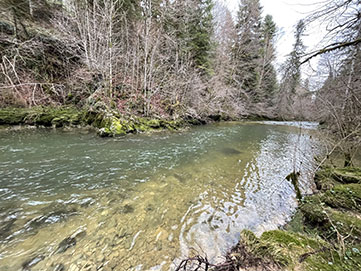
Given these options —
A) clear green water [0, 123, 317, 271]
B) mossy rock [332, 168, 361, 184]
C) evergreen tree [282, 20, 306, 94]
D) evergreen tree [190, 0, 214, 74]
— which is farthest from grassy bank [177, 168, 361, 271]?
evergreen tree [190, 0, 214, 74]

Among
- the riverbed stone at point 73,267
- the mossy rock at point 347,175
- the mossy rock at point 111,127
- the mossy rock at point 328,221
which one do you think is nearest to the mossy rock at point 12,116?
the mossy rock at point 111,127

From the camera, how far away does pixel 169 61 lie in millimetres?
14328

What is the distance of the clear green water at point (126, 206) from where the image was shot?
2025 millimetres

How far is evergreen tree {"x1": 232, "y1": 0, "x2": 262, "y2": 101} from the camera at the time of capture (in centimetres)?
1931

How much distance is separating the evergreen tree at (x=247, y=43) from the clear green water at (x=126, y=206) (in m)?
17.4

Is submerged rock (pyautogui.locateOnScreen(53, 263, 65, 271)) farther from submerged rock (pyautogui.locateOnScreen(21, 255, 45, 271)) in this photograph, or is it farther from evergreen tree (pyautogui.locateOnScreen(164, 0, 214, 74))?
evergreen tree (pyautogui.locateOnScreen(164, 0, 214, 74))

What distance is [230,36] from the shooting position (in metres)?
19.6

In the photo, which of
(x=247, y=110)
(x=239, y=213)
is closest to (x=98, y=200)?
(x=239, y=213)

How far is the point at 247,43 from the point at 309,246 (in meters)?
23.2

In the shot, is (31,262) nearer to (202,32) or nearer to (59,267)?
(59,267)

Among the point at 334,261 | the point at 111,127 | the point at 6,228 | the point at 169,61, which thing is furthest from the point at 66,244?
the point at 169,61

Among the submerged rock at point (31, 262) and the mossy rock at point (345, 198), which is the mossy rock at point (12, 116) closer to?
the submerged rock at point (31, 262)

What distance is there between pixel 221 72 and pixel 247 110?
684cm

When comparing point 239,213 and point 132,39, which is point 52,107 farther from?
point 239,213
